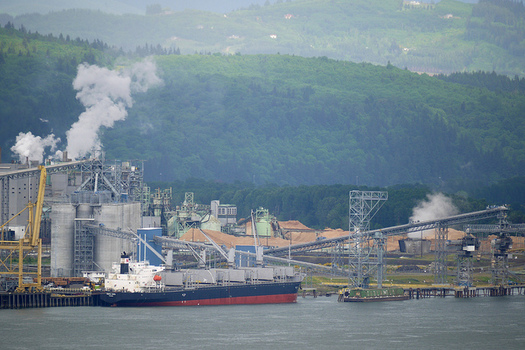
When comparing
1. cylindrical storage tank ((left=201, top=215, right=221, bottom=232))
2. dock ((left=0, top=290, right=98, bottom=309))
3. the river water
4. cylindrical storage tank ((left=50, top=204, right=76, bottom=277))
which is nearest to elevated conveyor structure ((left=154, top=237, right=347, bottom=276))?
the river water

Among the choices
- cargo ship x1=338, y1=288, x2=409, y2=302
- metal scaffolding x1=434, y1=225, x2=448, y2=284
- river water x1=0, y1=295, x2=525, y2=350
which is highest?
metal scaffolding x1=434, y1=225, x2=448, y2=284

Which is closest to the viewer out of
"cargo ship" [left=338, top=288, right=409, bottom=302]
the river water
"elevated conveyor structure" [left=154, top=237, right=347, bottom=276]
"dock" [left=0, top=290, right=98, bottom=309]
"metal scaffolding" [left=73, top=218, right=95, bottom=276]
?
the river water

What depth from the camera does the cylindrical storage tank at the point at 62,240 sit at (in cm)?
12612

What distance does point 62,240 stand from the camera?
416 ft

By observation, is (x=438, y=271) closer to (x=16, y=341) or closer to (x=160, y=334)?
(x=160, y=334)

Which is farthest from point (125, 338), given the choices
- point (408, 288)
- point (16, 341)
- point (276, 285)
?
point (408, 288)

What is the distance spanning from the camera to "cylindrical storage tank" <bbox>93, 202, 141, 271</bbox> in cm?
12631

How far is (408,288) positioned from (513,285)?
16.6 m

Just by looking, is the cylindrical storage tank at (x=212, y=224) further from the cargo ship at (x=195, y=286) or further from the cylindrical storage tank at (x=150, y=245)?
the cargo ship at (x=195, y=286)

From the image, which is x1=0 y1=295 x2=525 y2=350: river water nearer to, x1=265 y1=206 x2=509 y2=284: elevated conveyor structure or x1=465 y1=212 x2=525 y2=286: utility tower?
x1=465 y1=212 x2=525 y2=286: utility tower

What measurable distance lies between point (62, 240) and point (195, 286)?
22364 mm

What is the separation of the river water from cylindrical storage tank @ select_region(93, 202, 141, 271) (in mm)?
18236

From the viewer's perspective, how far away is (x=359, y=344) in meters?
→ 87.0

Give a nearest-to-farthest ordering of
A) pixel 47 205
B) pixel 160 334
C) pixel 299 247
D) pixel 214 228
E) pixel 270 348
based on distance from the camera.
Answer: pixel 270 348, pixel 160 334, pixel 299 247, pixel 47 205, pixel 214 228
